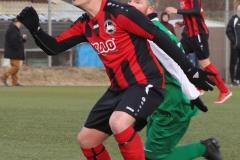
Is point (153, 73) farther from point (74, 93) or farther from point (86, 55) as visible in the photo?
point (86, 55)

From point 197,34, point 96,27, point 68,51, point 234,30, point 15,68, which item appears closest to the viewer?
point 96,27

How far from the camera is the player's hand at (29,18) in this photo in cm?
526

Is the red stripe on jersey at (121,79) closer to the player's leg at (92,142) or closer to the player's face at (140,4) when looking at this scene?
the player's leg at (92,142)

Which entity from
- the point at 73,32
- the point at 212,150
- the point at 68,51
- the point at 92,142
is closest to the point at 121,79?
the point at 92,142

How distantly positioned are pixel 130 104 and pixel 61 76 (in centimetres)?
1416

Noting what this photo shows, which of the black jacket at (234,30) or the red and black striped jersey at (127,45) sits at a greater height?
the red and black striped jersey at (127,45)

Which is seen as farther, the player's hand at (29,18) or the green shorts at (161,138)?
the green shorts at (161,138)

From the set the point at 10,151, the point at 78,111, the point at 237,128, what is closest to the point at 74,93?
the point at 78,111

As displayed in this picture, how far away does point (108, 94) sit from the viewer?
5109mm

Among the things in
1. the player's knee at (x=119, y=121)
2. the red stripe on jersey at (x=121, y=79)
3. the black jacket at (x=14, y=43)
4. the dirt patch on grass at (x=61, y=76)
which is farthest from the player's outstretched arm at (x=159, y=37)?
the dirt patch on grass at (x=61, y=76)

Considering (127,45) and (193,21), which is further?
(193,21)

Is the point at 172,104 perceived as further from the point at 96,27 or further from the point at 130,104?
the point at 96,27

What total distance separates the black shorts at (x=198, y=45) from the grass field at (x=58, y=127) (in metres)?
0.83

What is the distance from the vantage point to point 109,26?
197 inches
